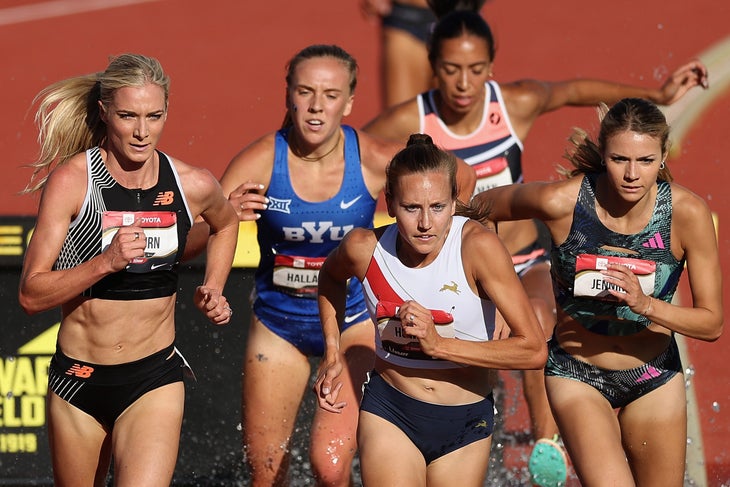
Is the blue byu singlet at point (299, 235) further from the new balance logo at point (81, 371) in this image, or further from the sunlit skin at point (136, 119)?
the new balance logo at point (81, 371)

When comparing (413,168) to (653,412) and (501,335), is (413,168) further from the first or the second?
(653,412)

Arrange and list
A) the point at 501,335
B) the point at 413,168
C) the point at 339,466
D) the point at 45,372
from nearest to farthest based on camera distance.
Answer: the point at 413,168, the point at 501,335, the point at 339,466, the point at 45,372

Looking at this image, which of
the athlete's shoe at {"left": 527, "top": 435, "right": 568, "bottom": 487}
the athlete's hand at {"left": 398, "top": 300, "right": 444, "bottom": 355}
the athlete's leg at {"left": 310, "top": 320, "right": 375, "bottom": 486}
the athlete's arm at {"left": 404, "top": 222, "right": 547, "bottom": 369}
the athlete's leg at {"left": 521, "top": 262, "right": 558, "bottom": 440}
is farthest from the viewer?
the athlete's leg at {"left": 521, "top": 262, "right": 558, "bottom": 440}

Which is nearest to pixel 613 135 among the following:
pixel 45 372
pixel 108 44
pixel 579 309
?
pixel 579 309

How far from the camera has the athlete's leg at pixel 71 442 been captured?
4.57m

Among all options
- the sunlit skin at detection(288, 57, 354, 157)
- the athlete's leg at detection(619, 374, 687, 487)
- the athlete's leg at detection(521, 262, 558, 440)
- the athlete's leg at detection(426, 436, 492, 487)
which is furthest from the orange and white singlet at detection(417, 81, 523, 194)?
the athlete's leg at detection(426, 436, 492, 487)

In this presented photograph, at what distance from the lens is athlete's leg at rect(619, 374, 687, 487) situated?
4816mm

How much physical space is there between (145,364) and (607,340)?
1762 millimetres

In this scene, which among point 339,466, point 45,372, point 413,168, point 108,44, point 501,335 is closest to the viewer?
point 413,168

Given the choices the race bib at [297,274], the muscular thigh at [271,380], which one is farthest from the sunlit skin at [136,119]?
the muscular thigh at [271,380]

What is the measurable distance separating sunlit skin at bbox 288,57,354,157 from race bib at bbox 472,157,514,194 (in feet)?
3.97

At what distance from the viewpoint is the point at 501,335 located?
4711 mm

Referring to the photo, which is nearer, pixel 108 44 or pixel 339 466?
pixel 339 466

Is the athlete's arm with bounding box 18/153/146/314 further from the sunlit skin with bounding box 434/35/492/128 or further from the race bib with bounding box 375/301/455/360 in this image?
the sunlit skin with bounding box 434/35/492/128
